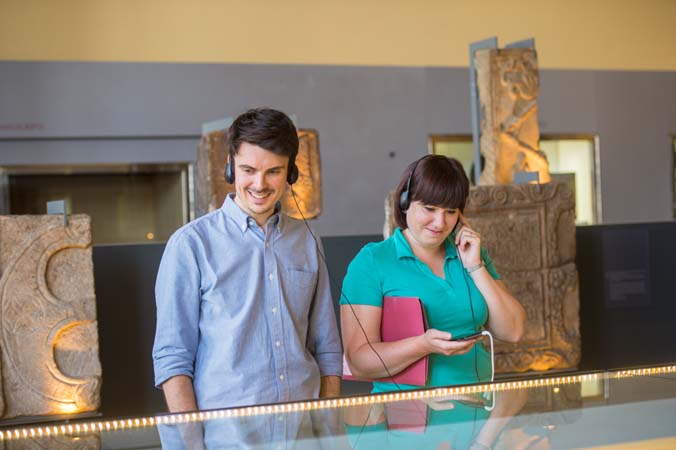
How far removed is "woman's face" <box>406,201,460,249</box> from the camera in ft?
8.01

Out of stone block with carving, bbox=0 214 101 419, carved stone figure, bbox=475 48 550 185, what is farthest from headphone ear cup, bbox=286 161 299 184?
carved stone figure, bbox=475 48 550 185

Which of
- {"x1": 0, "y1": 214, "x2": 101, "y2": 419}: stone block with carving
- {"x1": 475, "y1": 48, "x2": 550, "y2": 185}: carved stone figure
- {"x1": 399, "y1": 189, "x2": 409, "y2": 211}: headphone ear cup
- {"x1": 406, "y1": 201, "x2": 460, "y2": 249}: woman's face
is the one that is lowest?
{"x1": 0, "y1": 214, "x2": 101, "y2": 419}: stone block with carving

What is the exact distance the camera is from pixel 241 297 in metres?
2.08

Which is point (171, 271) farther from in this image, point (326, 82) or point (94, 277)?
A: point (326, 82)

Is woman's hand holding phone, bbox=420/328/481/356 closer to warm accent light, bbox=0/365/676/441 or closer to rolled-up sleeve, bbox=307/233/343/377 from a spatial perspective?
rolled-up sleeve, bbox=307/233/343/377

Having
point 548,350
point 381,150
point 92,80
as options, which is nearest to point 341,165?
point 381,150

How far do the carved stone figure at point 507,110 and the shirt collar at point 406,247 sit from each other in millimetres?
3580

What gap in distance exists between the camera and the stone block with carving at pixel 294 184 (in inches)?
215

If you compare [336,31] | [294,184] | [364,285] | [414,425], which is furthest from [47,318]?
[336,31]

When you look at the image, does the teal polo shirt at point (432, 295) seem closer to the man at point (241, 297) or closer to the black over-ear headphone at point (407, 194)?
the black over-ear headphone at point (407, 194)

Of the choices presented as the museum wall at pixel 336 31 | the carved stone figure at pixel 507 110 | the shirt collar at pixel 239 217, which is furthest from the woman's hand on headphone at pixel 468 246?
the museum wall at pixel 336 31

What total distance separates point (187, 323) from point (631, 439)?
0.99 meters

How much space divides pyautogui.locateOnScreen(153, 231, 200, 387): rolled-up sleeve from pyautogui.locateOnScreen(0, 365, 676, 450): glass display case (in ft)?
1.65

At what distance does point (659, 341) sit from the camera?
616 cm
